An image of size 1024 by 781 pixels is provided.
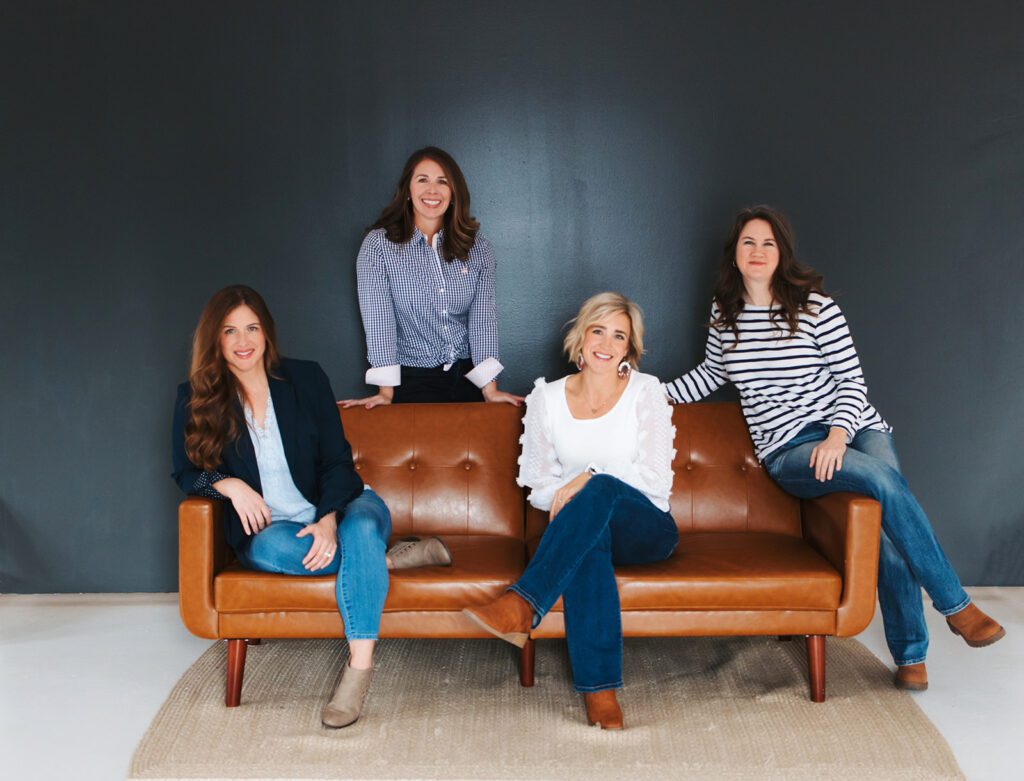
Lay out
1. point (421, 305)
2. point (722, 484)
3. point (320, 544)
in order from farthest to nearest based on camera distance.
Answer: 1. point (421, 305)
2. point (722, 484)
3. point (320, 544)

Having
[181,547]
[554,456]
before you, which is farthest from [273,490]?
[554,456]

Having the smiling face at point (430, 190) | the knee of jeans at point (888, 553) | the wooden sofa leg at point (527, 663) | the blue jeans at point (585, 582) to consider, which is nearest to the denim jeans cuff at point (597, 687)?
the blue jeans at point (585, 582)

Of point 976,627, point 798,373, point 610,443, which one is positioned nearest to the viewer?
point 976,627

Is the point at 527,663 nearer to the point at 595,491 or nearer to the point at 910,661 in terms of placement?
the point at 595,491

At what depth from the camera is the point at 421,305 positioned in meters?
3.40

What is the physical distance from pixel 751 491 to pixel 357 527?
1336 millimetres

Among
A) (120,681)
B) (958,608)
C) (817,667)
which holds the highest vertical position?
(958,608)

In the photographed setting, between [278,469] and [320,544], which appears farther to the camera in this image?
[278,469]

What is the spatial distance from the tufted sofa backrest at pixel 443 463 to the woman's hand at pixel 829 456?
3.13 ft

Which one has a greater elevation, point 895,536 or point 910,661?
point 895,536

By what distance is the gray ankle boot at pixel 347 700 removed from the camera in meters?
2.47

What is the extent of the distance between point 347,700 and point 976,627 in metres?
1.79

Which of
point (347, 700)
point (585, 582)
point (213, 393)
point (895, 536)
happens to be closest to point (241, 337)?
point (213, 393)

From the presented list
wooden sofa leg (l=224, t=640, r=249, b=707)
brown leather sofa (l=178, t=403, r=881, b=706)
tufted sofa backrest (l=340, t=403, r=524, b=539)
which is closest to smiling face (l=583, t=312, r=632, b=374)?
tufted sofa backrest (l=340, t=403, r=524, b=539)
